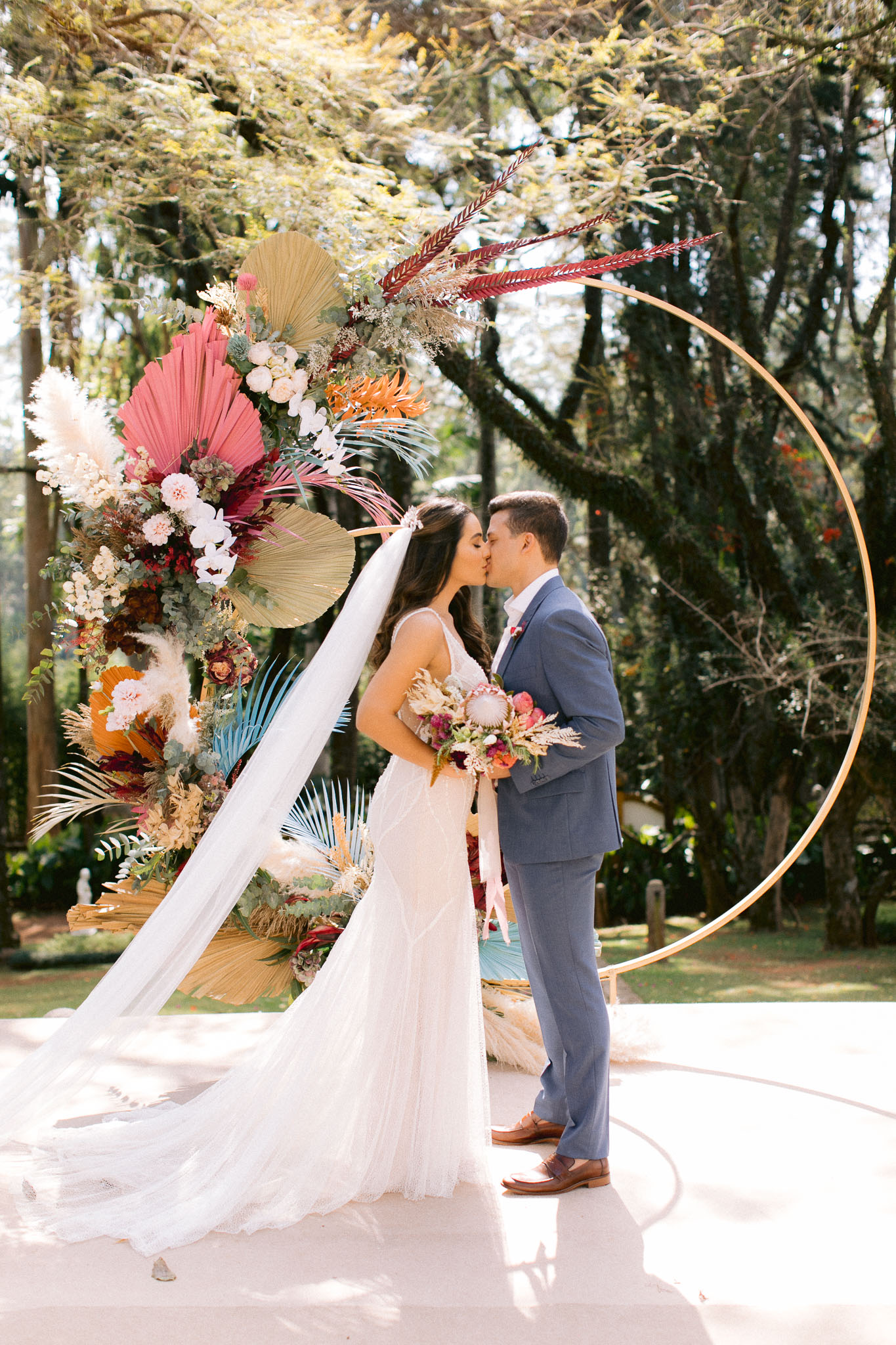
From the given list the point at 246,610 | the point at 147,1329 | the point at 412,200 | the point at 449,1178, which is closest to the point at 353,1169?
the point at 449,1178

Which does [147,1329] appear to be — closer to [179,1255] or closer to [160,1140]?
[179,1255]

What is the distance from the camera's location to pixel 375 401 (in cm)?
344

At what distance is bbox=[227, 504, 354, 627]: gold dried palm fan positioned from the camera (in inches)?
137

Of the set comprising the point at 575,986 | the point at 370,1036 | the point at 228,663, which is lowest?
the point at 370,1036

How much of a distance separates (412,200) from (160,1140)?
215 inches

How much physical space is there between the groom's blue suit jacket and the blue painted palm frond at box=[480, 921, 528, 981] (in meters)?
1.08

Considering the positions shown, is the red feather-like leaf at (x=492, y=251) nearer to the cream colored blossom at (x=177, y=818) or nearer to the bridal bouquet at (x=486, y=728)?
the bridal bouquet at (x=486, y=728)

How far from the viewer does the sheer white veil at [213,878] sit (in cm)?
288

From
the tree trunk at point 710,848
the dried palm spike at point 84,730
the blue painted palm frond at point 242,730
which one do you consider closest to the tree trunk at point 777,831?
the tree trunk at point 710,848

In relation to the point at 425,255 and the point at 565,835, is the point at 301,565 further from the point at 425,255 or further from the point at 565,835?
the point at 565,835

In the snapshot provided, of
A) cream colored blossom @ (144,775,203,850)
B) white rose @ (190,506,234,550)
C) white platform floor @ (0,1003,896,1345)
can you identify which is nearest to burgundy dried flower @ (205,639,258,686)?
cream colored blossom @ (144,775,203,850)

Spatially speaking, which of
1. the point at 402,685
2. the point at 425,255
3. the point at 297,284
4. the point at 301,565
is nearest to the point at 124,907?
the point at 301,565

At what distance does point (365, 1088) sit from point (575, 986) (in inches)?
23.9

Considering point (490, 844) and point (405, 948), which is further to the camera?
point (490, 844)
